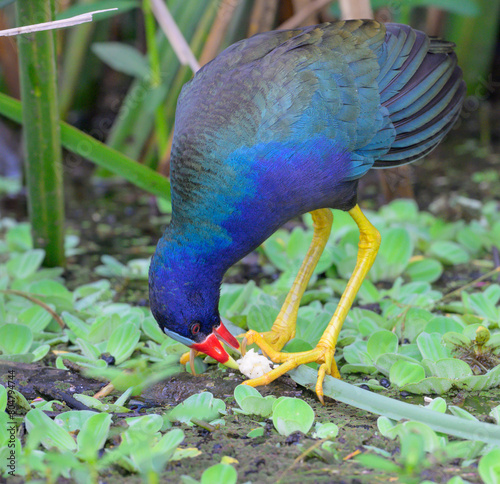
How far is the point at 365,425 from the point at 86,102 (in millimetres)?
4316

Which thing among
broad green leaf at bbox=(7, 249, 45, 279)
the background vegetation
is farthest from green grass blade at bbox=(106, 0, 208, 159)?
broad green leaf at bbox=(7, 249, 45, 279)

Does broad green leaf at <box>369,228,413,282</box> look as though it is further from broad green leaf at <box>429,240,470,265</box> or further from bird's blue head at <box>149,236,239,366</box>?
bird's blue head at <box>149,236,239,366</box>

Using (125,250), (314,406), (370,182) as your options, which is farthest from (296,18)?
(314,406)

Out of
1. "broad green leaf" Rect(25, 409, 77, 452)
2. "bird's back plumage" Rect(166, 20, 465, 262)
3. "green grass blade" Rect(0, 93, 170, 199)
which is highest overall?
"bird's back plumage" Rect(166, 20, 465, 262)

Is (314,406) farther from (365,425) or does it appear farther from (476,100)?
(476,100)

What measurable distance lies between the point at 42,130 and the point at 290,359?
59.1 inches

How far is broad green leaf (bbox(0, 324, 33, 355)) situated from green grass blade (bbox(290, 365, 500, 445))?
1026 millimetres

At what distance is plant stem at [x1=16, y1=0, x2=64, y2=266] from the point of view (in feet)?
9.14

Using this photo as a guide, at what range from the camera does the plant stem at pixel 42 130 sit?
279 centimetres

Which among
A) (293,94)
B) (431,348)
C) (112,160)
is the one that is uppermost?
(293,94)

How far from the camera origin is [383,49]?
104 inches

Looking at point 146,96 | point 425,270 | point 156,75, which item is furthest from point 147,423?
point 146,96

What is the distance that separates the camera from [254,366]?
235 centimetres

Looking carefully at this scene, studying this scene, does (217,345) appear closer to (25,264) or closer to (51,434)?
(51,434)
